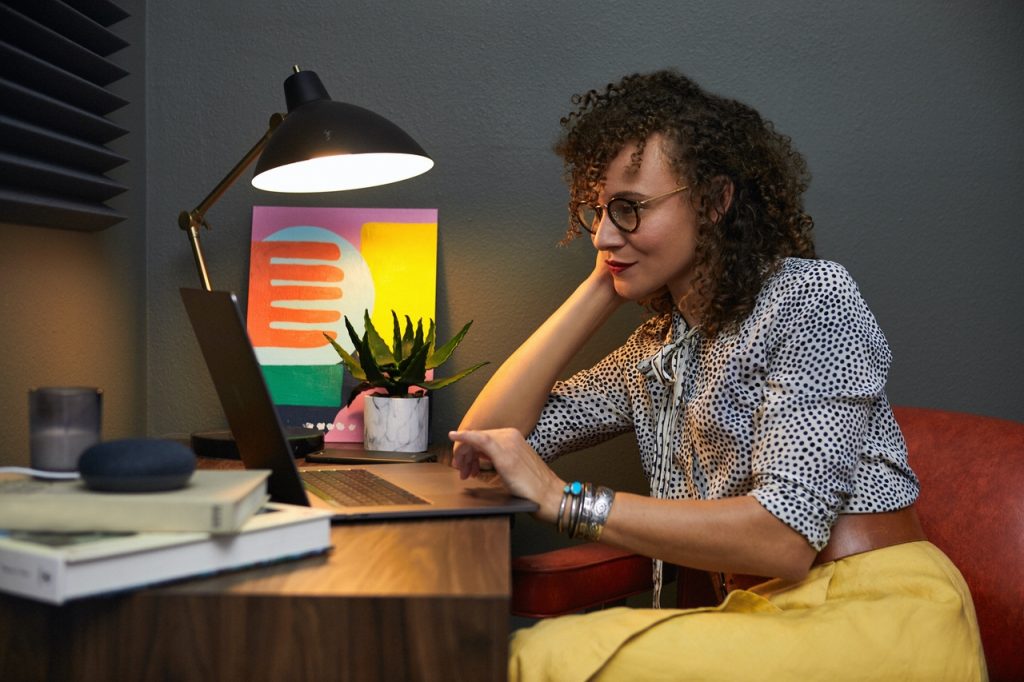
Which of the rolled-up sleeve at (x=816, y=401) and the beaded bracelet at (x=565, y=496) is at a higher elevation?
the rolled-up sleeve at (x=816, y=401)

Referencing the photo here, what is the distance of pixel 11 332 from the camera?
1595mm

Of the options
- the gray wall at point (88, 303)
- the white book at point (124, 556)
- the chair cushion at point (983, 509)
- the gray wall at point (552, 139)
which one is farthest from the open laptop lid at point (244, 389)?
the chair cushion at point (983, 509)

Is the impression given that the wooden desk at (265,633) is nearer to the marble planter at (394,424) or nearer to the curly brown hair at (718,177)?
the curly brown hair at (718,177)

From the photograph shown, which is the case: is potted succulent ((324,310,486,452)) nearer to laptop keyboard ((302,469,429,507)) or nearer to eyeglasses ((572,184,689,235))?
laptop keyboard ((302,469,429,507))

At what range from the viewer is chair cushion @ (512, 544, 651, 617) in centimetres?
137

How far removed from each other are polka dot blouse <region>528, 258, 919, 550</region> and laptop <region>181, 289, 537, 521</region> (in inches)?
14.5

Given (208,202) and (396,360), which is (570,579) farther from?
(208,202)

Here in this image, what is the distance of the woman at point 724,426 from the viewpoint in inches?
46.2

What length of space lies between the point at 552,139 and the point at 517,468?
1024mm

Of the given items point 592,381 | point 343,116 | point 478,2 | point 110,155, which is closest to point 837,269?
point 592,381

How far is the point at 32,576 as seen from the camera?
2.52 ft

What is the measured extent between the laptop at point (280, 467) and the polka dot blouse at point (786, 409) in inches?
14.5

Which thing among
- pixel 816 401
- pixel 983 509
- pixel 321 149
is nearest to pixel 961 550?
pixel 983 509

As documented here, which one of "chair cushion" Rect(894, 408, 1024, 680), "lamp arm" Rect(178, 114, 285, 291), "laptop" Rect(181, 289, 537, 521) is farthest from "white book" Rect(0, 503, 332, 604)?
"chair cushion" Rect(894, 408, 1024, 680)
